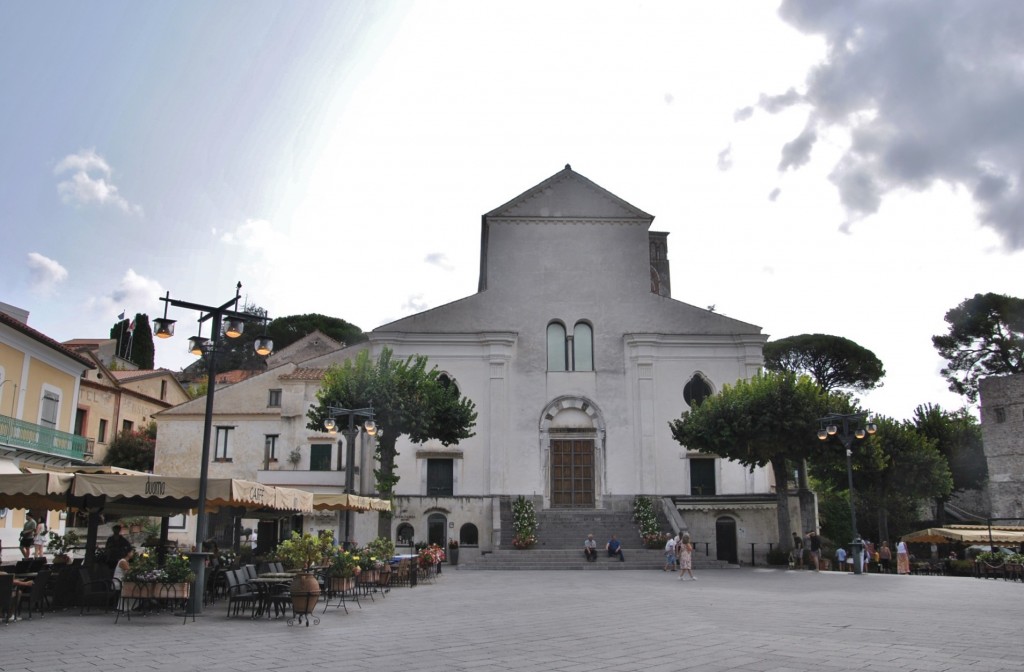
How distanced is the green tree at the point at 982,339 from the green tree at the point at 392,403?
49.0 metres

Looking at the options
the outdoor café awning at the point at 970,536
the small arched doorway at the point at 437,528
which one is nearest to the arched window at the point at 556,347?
the small arched doorway at the point at 437,528

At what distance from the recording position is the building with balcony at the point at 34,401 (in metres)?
25.0

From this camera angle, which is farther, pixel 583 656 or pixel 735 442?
pixel 735 442

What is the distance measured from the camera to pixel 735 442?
29.8 metres

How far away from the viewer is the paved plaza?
8.78 meters

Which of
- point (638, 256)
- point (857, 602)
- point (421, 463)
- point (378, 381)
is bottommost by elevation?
point (857, 602)

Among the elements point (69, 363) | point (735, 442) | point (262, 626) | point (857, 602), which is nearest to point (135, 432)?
point (69, 363)

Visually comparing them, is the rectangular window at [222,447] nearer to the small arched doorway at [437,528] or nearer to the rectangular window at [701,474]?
the small arched doorway at [437,528]

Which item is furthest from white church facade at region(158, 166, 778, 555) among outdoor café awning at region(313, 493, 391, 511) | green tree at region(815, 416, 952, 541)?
outdoor café awning at region(313, 493, 391, 511)

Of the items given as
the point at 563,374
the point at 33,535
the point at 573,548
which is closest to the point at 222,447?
the point at 33,535

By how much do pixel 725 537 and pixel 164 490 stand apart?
86.4 ft

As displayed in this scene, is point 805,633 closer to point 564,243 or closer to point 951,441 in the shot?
point 564,243

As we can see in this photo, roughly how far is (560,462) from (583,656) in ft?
93.8

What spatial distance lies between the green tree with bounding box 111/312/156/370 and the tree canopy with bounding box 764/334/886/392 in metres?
53.4
